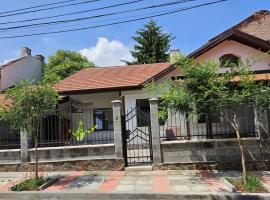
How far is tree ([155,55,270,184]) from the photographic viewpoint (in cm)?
862

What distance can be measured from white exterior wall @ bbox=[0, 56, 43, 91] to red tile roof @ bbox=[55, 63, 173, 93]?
6.44 metres

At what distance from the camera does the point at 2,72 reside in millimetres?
23844

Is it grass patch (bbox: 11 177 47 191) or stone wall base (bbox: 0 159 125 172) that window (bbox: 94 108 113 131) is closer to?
stone wall base (bbox: 0 159 125 172)

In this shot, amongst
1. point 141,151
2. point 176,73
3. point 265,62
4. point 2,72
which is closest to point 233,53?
point 265,62

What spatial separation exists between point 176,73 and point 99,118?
4.72 metres

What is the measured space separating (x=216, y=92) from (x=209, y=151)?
114 inches

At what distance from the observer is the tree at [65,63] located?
111 feet

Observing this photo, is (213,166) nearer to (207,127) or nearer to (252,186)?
(207,127)

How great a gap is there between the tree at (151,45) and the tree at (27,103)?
79.8 ft

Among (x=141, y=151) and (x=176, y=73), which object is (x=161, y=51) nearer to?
(x=176, y=73)

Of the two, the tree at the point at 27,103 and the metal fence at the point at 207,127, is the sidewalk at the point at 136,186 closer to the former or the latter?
the metal fence at the point at 207,127

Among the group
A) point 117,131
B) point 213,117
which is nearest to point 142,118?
point 117,131

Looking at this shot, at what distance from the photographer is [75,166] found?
37.6 feet

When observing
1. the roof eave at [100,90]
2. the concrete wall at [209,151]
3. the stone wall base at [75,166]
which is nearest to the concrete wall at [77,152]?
the stone wall base at [75,166]
